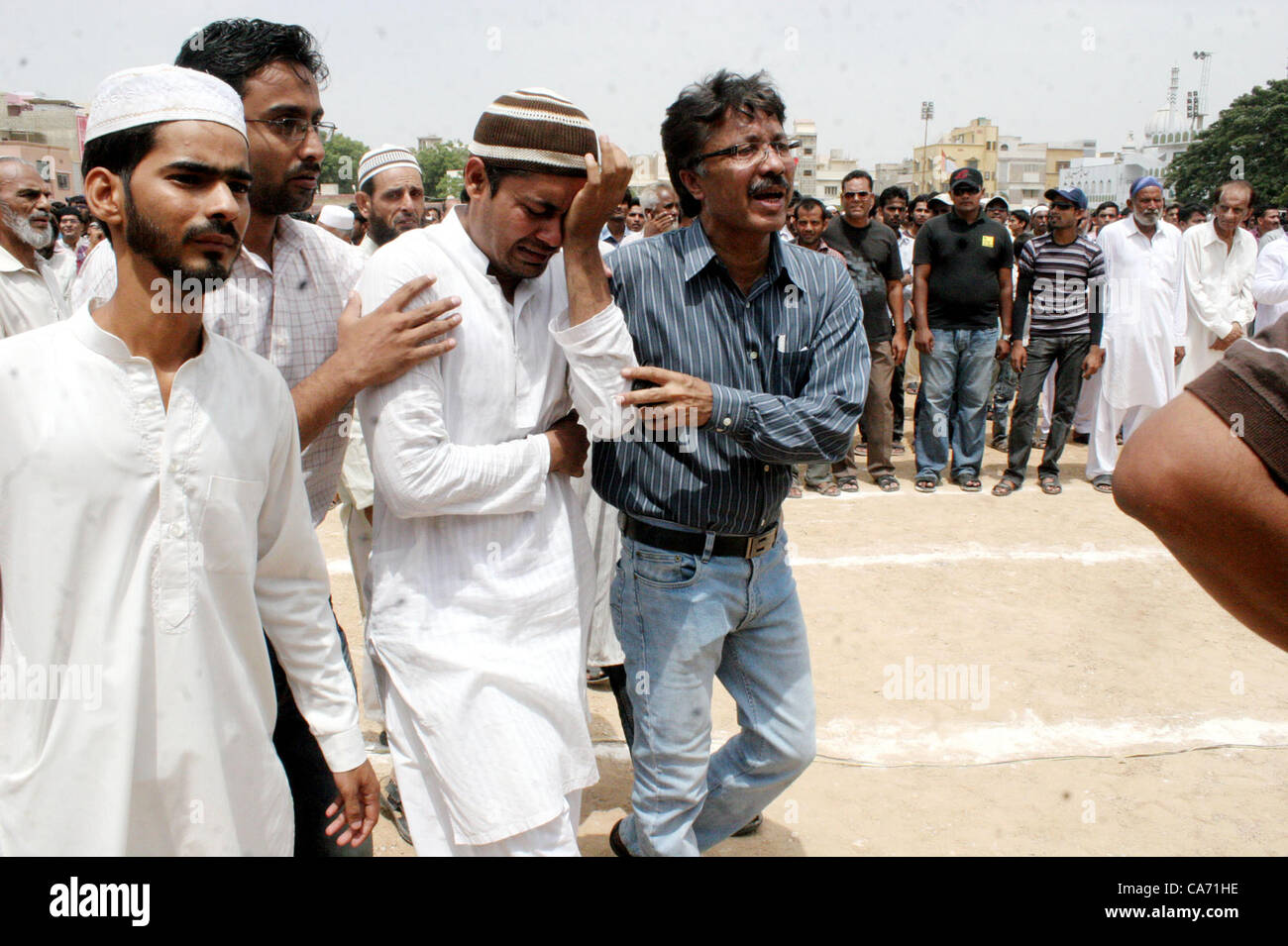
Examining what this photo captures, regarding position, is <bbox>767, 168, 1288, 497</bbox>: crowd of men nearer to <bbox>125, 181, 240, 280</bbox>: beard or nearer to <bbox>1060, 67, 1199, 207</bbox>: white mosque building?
<bbox>125, 181, 240, 280</bbox>: beard

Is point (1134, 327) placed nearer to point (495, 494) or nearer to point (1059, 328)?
point (1059, 328)

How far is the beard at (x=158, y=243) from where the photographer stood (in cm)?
183

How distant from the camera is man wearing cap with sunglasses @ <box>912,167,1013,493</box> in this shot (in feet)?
26.0

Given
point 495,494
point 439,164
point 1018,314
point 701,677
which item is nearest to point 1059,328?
point 1018,314

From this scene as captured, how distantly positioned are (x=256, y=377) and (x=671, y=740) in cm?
144

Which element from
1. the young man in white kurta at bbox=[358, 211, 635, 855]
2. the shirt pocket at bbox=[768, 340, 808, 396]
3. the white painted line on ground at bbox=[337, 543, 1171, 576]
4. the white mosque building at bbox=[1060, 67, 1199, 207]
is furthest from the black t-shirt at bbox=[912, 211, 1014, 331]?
the white mosque building at bbox=[1060, 67, 1199, 207]

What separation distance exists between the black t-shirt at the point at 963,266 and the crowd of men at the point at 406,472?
539cm

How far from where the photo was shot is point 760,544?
9.18 ft

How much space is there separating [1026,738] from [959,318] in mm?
4608

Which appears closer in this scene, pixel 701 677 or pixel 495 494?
pixel 495 494

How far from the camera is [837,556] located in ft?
20.6

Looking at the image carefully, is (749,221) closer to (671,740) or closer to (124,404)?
(671,740)

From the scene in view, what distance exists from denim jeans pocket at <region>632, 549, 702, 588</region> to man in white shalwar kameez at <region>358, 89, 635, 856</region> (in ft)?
1.01
